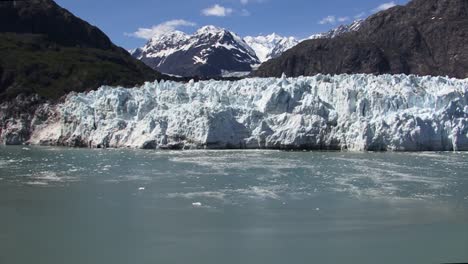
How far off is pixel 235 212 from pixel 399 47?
9713 centimetres

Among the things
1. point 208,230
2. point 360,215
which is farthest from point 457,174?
point 208,230

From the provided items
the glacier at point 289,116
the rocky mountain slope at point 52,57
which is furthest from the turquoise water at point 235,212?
the rocky mountain slope at point 52,57

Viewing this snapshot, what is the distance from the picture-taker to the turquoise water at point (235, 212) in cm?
1016

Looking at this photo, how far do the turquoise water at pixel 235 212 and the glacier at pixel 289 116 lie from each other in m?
6.31

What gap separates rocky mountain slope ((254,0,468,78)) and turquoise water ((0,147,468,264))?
7941 cm

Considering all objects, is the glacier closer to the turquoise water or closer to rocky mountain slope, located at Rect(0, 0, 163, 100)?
the turquoise water

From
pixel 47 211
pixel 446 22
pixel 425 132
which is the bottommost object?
pixel 47 211

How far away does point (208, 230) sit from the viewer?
11.8 m

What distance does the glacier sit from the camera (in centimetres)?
3059

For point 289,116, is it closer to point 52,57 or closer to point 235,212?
point 235,212

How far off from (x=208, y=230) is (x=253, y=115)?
2124 centimetres

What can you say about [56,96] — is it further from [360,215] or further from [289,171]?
[360,215]

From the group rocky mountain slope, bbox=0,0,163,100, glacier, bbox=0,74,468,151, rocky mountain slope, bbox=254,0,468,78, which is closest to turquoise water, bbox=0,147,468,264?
glacier, bbox=0,74,468,151

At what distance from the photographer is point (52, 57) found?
6062 cm
